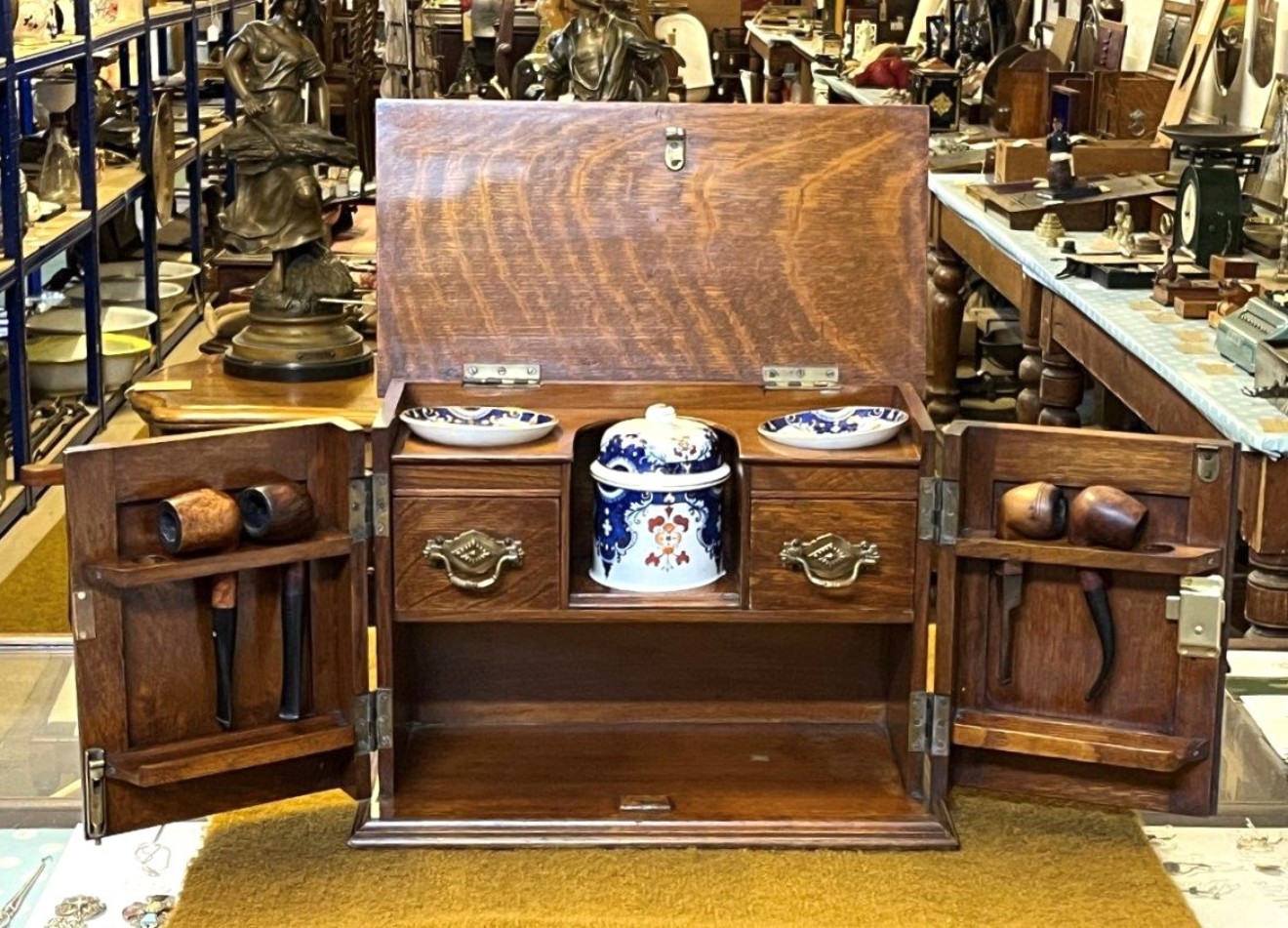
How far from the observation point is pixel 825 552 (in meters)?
1.70

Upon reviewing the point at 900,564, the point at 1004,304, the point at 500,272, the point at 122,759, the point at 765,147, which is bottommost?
the point at 1004,304

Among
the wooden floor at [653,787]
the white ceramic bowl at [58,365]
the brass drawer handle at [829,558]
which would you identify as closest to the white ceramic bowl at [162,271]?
the white ceramic bowl at [58,365]

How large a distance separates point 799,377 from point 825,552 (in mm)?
283

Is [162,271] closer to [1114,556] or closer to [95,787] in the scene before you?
[95,787]

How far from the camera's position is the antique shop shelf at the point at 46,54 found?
5059 mm

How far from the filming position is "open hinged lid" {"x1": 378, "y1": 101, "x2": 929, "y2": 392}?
6.25ft

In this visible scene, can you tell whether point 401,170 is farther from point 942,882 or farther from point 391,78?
point 391,78

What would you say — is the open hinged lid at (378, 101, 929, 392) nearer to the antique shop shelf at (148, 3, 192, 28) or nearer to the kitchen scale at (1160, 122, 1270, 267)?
the kitchen scale at (1160, 122, 1270, 267)

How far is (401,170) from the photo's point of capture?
1902 millimetres

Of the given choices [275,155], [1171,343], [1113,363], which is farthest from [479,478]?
[1113,363]

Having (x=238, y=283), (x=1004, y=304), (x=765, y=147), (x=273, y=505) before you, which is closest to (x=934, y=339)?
(x=1004, y=304)

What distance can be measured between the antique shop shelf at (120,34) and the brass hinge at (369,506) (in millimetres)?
4574

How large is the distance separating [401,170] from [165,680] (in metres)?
0.57

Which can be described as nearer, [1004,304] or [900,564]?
[900,564]
